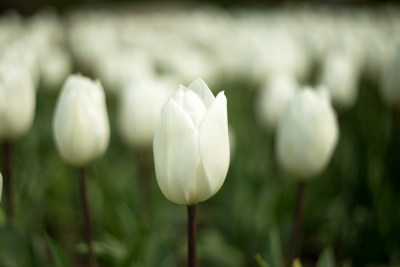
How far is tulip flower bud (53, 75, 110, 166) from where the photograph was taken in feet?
4.37

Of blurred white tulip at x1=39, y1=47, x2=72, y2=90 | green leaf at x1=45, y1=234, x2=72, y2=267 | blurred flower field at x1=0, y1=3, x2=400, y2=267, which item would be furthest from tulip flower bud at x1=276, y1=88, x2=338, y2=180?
blurred white tulip at x1=39, y1=47, x2=72, y2=90

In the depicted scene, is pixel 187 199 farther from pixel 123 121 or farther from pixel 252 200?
pixel 252 200

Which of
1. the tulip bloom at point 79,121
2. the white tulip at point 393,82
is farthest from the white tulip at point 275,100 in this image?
the tulip bloom at point 79,121

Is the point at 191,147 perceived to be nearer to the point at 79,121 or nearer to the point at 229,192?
the point at 79,121

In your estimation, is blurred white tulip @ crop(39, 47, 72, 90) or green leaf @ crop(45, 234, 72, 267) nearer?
green leaf @ crop(45, 234, 72, 267)

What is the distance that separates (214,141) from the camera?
977mm

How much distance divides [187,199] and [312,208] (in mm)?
1496

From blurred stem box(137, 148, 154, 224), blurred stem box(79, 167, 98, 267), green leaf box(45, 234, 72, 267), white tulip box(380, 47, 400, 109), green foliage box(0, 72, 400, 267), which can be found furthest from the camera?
blurred stem box(137, 148, 154, 224)

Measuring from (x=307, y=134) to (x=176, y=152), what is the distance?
62cm

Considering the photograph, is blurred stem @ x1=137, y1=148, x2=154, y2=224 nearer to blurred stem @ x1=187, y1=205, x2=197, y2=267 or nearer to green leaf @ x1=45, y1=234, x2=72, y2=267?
green leaf @ x1=45, y1=234, x2=72, y2=267

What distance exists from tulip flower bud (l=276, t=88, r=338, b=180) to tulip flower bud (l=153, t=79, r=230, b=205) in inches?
19.7

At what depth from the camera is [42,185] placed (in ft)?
6.85

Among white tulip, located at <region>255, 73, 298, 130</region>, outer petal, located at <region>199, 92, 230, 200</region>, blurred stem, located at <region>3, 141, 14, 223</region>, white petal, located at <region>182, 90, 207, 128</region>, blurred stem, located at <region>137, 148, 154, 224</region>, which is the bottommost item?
blurred stem, located at <region>137, 148, 154, 224</region>

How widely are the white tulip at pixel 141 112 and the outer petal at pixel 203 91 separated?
2.52 feet
